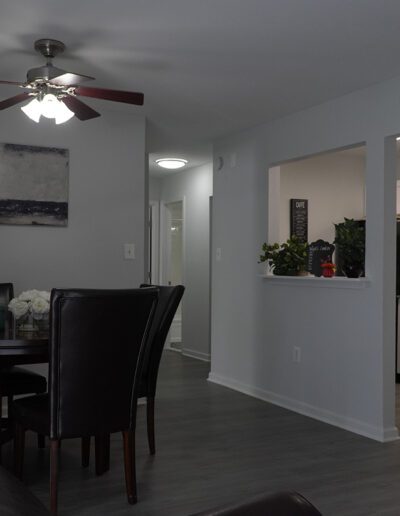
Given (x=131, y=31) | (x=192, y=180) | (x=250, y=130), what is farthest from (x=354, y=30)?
(x=192, y=180)

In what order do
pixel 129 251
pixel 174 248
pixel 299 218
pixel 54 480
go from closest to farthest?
pixel 54 480 < pixel 129 251 < pixel 299 218 < pixel 174 248

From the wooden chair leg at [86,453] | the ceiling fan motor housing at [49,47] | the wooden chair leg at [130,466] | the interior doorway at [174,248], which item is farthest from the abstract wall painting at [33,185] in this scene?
the interior doorway at [174,248]

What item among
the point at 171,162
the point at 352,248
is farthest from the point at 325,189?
the point at 352,248

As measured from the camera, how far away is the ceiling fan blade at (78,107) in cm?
333

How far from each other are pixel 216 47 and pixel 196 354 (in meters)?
4.65

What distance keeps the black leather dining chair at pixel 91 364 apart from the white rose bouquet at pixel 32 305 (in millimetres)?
564

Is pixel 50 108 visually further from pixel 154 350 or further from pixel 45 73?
pixel 154 350

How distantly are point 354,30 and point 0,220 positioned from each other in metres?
2.77

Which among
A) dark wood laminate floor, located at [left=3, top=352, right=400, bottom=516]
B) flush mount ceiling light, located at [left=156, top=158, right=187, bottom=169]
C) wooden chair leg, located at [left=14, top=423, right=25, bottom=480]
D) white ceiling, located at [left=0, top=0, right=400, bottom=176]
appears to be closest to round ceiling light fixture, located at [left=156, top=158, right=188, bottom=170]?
flush mount ceiling light, located at [left=156, top=158, right=187, bottom=169]

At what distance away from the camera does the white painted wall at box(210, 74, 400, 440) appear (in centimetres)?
395

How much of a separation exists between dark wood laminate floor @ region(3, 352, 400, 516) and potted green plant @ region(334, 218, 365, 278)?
113 centimetres

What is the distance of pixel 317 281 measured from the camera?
4.46 metres

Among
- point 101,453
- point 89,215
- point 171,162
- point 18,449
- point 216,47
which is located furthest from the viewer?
point 171,162

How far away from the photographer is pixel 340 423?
420cm
